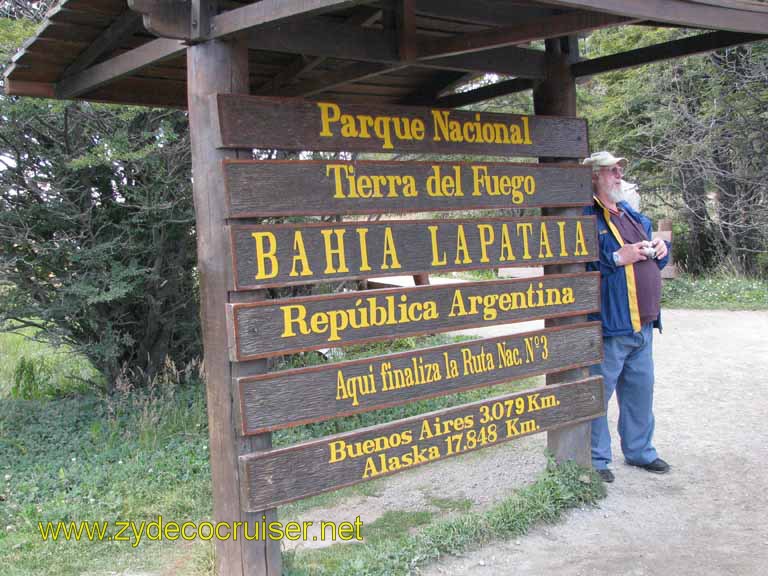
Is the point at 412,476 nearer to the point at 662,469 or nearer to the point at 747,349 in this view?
the point at 662,469

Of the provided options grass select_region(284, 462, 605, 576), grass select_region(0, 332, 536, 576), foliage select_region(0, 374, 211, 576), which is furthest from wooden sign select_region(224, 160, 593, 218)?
foliage select_region(0, 374, 211, 576)

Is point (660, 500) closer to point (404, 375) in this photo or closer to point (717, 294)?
point (404, 375)

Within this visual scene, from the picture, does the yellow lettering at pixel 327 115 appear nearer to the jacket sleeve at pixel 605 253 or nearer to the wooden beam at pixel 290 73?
the wooden beam at pixel 290 73

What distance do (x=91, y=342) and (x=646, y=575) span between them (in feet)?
15.8

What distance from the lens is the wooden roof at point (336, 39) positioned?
3375 millimetres

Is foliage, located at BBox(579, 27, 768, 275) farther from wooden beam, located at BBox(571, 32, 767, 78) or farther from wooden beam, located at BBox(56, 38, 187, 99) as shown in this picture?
wooden beam, located at BBox(56, 38, 187, 99)

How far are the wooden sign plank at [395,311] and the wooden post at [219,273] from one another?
0.35ft

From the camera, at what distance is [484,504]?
15.4 feet

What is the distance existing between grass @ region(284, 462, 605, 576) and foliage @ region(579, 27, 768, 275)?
9.20 metres

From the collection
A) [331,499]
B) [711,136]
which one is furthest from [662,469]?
[711,136]

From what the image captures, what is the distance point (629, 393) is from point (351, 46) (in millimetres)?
2980

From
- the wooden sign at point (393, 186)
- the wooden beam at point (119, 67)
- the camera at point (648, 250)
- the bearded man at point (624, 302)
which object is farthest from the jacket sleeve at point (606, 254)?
the wooden beam at point (119, 67)

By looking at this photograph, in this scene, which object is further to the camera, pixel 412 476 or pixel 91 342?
pixel 91 342

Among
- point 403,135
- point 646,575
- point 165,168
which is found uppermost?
point 165,168
